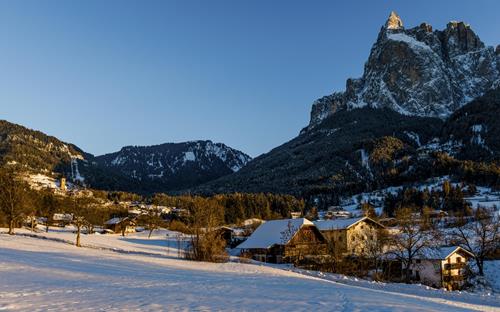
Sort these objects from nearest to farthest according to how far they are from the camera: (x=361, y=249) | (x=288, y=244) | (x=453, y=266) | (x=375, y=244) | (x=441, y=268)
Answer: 1. (x=441, y=268)
2. (x=453, y=266)
3. (x=375, y=244)
4. (x=288, y=244)
5. (x=361, y=249)

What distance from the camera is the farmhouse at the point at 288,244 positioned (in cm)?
6800

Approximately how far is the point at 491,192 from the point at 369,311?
168971mm

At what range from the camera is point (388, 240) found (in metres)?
64.1

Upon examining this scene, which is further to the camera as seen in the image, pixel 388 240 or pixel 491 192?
pixel 491 192

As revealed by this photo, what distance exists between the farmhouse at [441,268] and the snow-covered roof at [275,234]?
1673 centimetres

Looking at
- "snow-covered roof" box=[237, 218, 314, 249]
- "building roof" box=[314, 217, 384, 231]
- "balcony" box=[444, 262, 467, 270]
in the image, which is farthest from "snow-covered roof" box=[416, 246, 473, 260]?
"building roof" box=[314, 217, 384, 231]

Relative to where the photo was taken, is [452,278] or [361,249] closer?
[452,278]

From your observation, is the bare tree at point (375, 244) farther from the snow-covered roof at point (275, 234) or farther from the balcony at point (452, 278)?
the snow-covered roof at point (275, 234)

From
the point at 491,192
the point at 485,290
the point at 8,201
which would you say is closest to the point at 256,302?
the point at 485,290

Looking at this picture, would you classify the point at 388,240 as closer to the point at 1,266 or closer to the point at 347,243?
the point at 347,243

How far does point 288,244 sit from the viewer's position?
68.8m

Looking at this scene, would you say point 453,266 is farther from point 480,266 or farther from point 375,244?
point 375,244

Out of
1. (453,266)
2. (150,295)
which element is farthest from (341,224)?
(150,295)

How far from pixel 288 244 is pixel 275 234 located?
342cm
